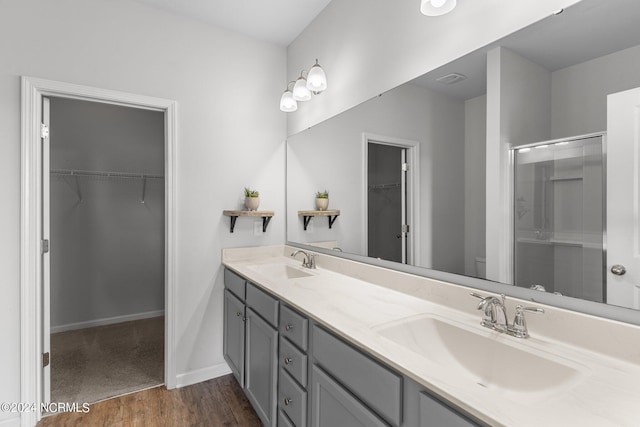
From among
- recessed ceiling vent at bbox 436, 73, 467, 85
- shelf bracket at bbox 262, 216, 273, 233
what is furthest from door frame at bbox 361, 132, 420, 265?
shelf bracket at bbox 262, 216, 273, 233

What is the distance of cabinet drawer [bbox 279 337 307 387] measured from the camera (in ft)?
4.27

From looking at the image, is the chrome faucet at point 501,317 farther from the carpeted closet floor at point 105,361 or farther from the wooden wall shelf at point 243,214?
the carpeted closet floor at point 105,361

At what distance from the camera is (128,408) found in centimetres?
200

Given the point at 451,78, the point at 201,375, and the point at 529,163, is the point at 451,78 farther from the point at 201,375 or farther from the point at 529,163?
the point at 201,375

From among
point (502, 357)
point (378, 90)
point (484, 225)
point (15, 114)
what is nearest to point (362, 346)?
point (502, 357)

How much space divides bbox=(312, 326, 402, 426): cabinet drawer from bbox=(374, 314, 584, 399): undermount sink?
0.12 metres

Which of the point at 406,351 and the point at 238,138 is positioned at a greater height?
the point at 238,138

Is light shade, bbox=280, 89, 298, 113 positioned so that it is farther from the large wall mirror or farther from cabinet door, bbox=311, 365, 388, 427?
cabinet door, bbox=311, 365, 388, 427

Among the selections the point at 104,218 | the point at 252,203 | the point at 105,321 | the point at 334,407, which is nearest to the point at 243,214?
the point at 252,203

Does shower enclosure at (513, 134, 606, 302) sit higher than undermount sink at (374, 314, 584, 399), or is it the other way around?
shower enclosure at (513, 134, 606, 302)

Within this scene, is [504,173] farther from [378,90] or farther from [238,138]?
[238,138]

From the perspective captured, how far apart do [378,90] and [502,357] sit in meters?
1.37

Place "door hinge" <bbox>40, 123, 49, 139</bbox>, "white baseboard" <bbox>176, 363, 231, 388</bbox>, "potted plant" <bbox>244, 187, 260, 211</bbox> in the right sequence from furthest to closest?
1. "potted plant" <bbox>244, 187, 260, 211</bbox>
2. "white baseboard" <bbox>176, 363, 231, 388</bbox>
3. "door hinge" <bbox>40, 123, 49, 139</bbox>

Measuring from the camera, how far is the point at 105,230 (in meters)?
3.30
